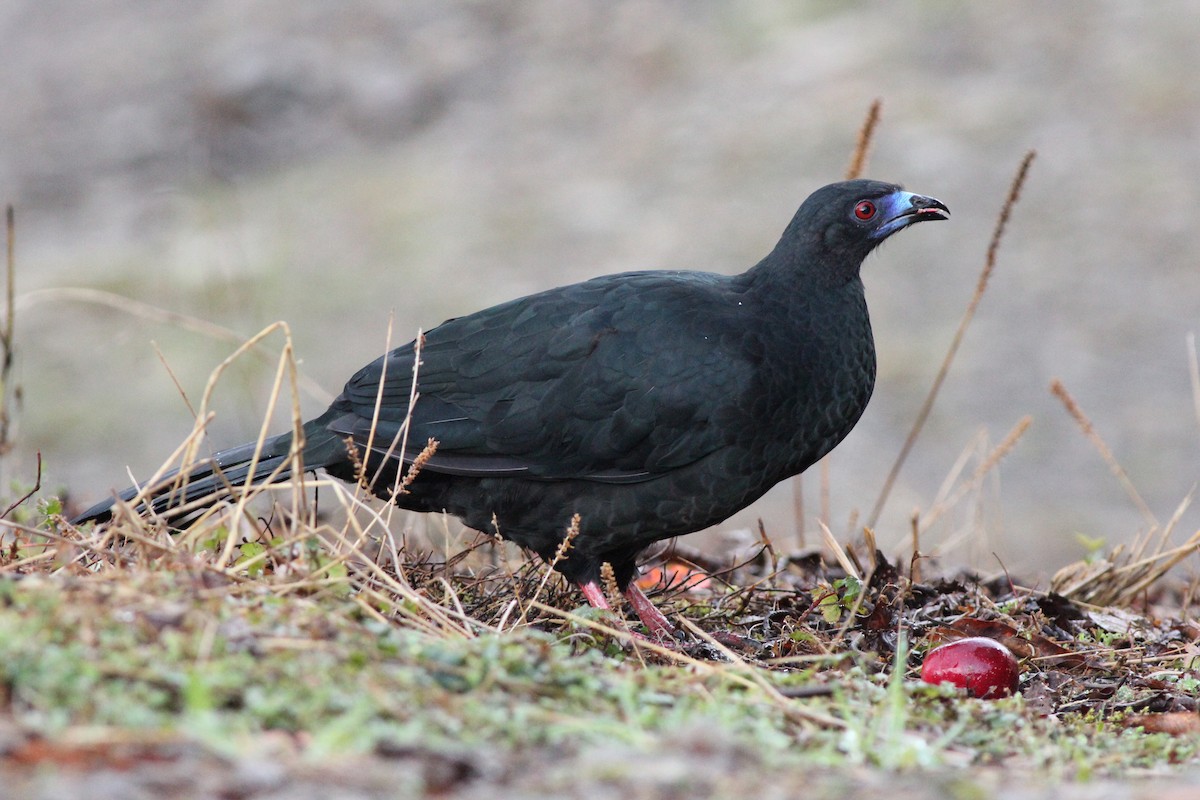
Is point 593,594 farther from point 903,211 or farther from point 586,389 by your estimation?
point 903,211

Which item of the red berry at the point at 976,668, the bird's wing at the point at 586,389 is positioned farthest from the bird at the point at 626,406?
the red berry at the point at 976,668

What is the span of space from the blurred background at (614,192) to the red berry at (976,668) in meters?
3.64

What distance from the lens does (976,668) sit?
3201 millimetres

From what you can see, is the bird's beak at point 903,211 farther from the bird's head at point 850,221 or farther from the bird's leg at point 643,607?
the bird's leg at point 643,607

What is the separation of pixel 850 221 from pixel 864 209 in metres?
0.06

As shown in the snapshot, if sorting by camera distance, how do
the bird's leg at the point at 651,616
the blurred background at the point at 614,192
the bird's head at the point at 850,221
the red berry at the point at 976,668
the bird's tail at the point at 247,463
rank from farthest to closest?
the blurred background at the point at 614,192, the bird's head at the point at 850,221, the bird's tail at the point at 247,463, the bird's leg at the point at 651,616, the red berry at the point at 976,668

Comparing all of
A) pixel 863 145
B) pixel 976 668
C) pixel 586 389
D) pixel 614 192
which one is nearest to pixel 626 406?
pixel 586 389

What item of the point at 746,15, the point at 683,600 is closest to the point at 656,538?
the point at 683,600

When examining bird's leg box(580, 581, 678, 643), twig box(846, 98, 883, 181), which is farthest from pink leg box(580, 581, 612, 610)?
twig box(846, 98, 883, 181)

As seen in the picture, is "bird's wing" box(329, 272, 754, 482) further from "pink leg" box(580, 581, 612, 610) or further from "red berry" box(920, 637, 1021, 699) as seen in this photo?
"red berry" box(920, 637, 1021, 699)

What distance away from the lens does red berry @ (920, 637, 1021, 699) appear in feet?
10.5

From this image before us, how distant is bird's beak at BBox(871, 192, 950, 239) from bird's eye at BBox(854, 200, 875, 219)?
4 cm

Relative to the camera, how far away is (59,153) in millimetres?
13266

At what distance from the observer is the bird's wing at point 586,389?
12.9 feet
